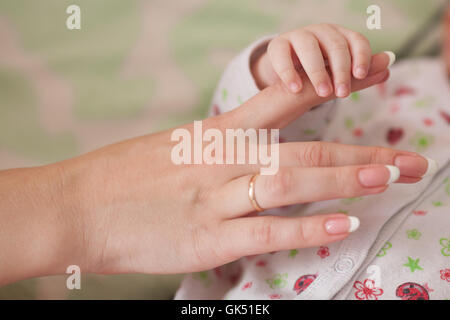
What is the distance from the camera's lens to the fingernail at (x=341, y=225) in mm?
546

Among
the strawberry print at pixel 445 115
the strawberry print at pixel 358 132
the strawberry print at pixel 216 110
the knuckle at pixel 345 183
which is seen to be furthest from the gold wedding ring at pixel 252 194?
the strawberry print at pixel 445 115

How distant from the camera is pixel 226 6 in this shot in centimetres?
107

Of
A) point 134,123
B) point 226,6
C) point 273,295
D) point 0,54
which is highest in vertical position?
point 226,6

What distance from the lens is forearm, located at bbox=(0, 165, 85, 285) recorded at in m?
0.60

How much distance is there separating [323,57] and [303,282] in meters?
0.35

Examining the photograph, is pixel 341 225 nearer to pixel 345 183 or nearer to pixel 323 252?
pixel 345 183

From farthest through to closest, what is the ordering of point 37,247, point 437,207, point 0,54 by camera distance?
point 0,54
point 437,207
point 37,247

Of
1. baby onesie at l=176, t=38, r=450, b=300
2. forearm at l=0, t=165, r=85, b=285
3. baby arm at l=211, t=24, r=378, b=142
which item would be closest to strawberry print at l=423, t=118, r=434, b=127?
baby onesie at l=176, t=38, r=450, b=300

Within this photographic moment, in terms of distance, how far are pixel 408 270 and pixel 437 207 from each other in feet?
0.48

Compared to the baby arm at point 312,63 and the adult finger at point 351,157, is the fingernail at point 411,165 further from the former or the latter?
the baby arm at point 312,63

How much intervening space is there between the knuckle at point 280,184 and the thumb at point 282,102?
122 mm

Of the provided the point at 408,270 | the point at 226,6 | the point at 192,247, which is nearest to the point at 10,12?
the point at 226,6

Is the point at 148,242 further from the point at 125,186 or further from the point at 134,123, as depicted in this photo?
the point at 134,123

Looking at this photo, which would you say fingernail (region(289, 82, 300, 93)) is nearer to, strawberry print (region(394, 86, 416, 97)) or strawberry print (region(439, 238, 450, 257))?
strawberry print (region(439, 238, 450, 257))
